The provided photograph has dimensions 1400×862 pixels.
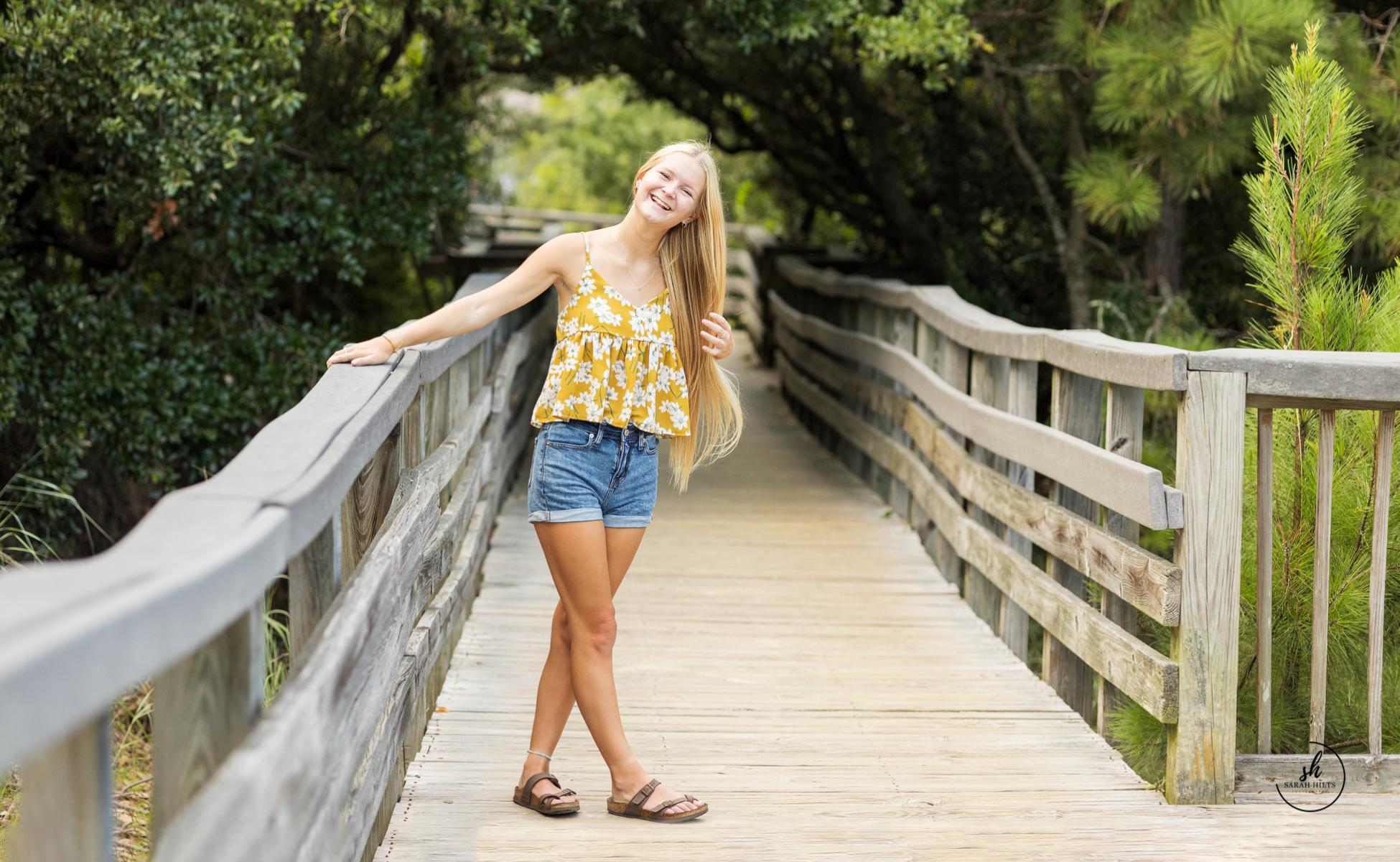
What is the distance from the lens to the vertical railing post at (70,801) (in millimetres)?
1317

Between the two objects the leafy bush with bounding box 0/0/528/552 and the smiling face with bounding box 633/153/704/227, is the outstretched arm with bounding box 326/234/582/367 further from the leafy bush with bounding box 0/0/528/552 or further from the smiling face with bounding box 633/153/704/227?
the leafy bush with bounding box 0/0/528/552

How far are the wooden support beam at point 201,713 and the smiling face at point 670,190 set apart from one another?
1547 millimetres

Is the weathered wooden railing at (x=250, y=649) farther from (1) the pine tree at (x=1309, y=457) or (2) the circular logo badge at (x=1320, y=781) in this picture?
(2) the circular logo badge at (x=1320, y=781)

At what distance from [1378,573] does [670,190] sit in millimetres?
1974

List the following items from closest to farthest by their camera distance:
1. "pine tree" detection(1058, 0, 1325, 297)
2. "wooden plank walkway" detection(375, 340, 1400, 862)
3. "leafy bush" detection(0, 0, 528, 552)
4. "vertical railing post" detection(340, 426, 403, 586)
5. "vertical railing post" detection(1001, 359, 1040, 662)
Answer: "vertical railing post" detection(340, 426, 403, 586) → "wooden plank walkway" detection(375, 340, 1400, 862) → "vertical railing post" detection(1001, 359, 1040, 662) → "pine tree" detection(1058, 0, 1325, 297) → "leafy bush" detection(0, 0, 528, 552)

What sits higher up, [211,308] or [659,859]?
[211,308]

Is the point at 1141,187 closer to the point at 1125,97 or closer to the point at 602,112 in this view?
the point at 1125,97

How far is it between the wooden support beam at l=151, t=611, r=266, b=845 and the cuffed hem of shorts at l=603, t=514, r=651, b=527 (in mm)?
1360

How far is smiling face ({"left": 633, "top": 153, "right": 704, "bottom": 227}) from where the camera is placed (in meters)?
3.00

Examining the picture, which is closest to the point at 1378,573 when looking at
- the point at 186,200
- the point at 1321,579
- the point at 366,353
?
the point at 1321,579

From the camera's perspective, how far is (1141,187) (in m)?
6.18

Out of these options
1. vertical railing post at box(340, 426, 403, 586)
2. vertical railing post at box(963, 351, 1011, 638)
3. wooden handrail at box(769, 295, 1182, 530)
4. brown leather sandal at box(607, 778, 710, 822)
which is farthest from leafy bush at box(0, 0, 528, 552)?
brown leather sandal at box(607, 778, 710, 822)

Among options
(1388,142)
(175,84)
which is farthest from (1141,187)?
(175,84)

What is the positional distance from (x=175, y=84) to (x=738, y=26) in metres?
2.90
